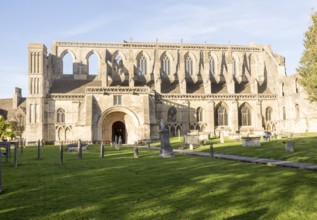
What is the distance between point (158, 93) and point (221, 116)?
10875 millimetres

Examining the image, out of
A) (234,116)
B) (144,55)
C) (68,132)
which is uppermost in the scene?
(144,55)

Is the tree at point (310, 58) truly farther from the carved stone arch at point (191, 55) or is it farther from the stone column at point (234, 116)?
the carved stone arch at point (191, 55)

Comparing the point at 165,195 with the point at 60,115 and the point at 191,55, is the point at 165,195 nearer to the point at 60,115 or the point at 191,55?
the point at 60,115

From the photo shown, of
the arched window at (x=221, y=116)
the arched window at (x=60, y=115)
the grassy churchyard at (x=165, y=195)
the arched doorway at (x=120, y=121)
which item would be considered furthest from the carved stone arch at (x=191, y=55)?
the grassy churchyard at (x=165, y=195)

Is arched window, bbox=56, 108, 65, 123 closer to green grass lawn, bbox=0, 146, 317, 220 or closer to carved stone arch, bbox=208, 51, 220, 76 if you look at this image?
carved stone arch, bbox=208, 51, 220, 76

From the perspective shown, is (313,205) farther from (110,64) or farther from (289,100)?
(110,64)

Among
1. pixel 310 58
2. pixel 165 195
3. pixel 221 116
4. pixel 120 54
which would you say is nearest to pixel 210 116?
pixel 221 116

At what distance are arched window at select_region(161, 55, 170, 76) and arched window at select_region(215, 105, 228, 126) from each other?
36.9ft

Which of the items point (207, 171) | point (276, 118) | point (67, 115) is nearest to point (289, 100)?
point (276, 118)

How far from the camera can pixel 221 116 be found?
174 ft

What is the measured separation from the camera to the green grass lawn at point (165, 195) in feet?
25.2

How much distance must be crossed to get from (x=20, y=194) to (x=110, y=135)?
120 ft

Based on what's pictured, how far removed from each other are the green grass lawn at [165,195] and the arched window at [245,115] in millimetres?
40851

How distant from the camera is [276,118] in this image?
174 ft
